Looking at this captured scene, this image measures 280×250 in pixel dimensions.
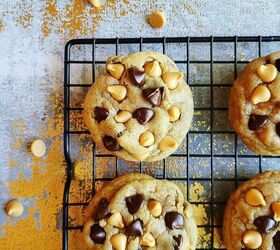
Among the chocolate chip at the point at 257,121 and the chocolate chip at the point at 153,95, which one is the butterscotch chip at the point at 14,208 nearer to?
the chocolate chip at the point at 153,95

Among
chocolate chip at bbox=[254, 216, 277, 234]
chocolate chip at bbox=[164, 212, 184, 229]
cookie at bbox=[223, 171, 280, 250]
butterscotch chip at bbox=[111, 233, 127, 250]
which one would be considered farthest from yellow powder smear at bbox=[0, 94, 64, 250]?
chocolate chip at bbox=[254, 216, 277, 234]

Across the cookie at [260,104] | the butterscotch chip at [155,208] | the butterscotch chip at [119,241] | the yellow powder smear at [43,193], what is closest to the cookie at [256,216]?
the cookie at [260,104]

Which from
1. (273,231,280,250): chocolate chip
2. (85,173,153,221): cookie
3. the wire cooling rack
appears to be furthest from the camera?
the wire cooling rack

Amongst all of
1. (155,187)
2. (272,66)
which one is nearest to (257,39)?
(272,66)

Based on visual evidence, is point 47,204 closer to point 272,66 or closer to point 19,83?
point 19,83

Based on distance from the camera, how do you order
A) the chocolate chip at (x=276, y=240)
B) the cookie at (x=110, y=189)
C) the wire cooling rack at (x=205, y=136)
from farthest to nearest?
1. the wire cooling rack at (x=205, y=136)
2. the cookie at (x=110, y=189)
3. the chocolate chip at (x=276, y=240)

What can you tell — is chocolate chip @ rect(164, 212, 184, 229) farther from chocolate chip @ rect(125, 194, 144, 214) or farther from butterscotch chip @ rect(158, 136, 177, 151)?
butterscotch chip @ rect(158, 136, 177, 151)
